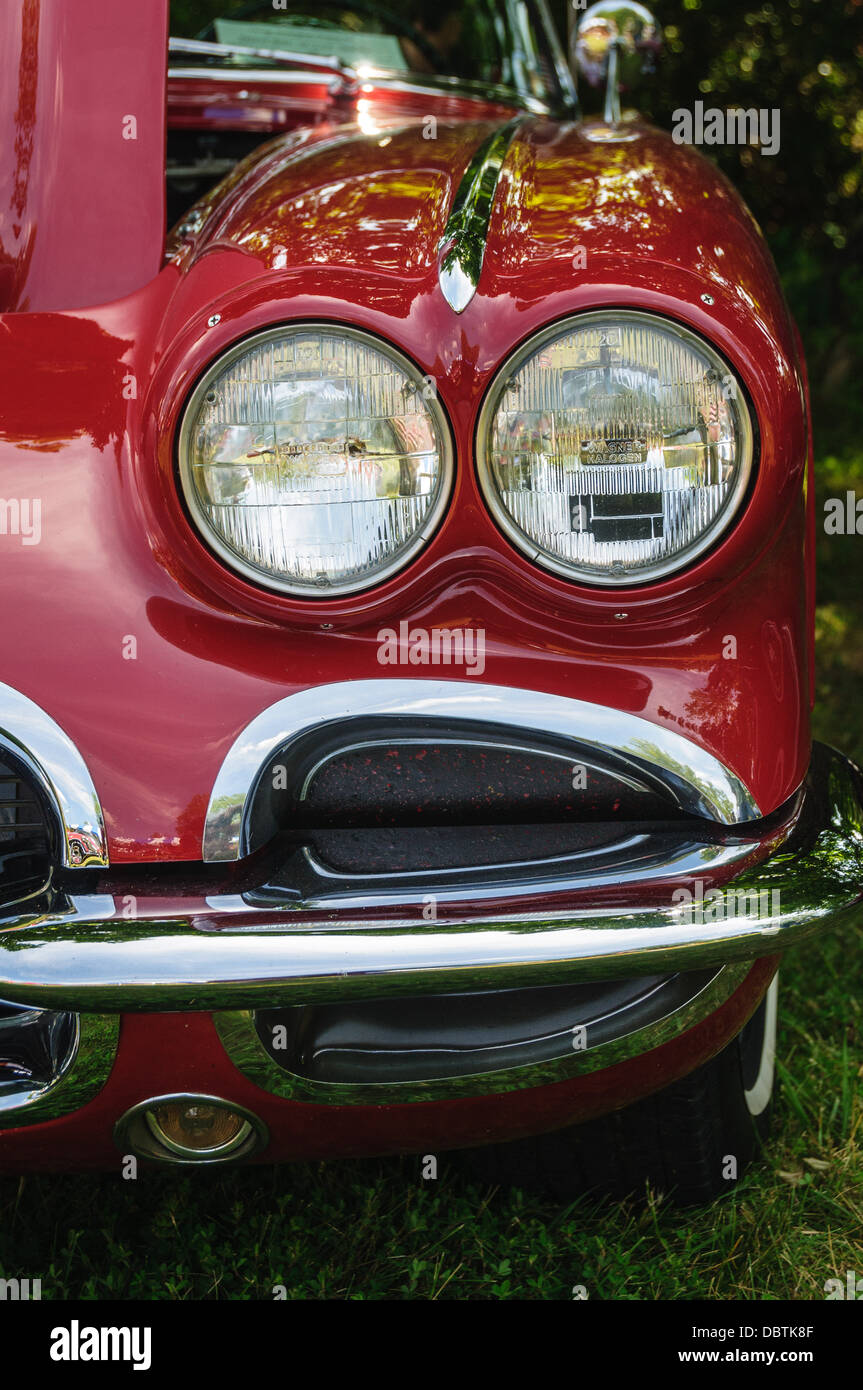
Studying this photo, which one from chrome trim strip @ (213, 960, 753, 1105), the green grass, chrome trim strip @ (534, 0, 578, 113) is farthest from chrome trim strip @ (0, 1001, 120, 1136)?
chrome trim strip @ (534, 0, 578, 113)

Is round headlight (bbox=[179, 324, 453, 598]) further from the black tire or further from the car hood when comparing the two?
the black tire

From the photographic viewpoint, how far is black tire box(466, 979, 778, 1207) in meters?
Result: 1.52

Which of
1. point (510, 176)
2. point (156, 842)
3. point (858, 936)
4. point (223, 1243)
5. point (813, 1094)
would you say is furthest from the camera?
point (858, 936)

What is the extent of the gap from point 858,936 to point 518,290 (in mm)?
1631

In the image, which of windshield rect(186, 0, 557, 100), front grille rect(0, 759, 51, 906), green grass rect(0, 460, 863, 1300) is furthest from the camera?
windshield rect(186, 0, 557, 100)

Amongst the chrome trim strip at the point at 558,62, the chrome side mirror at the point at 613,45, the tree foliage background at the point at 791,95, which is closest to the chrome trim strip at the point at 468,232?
the chrome side mirror at the point at 613,45

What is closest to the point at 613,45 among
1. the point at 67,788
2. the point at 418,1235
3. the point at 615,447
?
the point at 615,447

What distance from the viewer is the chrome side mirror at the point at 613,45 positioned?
211 centimetres

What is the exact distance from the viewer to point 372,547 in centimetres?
121

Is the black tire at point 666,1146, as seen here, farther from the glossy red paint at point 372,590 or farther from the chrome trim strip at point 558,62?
the chrome trim strip at point 558,62

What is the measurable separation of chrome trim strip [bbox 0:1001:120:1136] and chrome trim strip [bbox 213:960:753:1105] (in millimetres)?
110
